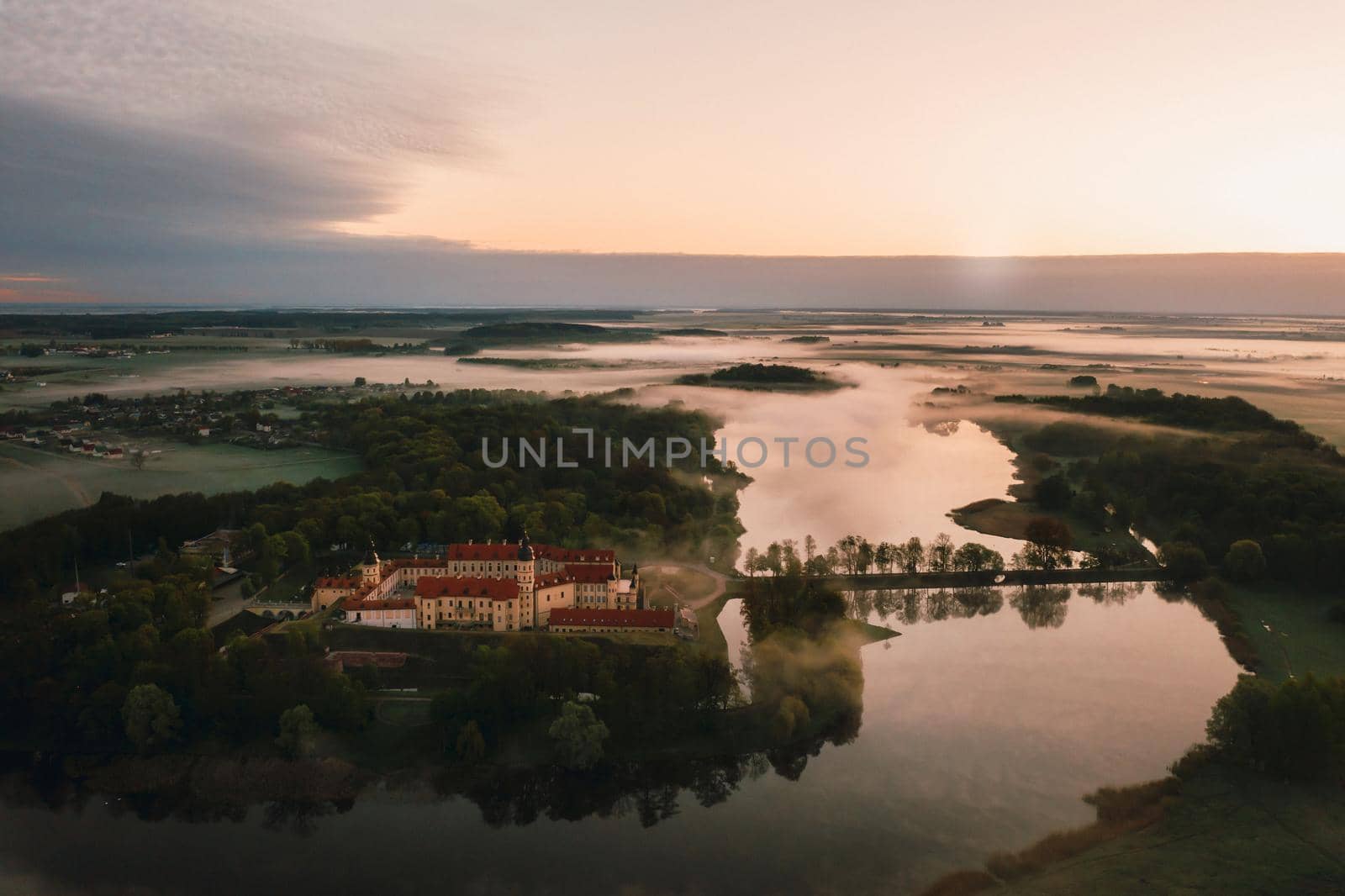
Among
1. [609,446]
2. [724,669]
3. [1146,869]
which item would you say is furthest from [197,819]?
[609,446]

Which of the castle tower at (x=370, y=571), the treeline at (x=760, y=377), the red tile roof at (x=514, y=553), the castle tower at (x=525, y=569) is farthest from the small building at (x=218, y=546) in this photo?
the treeline at (x=760, y=377)

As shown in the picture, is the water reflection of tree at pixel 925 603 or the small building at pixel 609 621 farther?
the water reflection of tree at pixel 925 603

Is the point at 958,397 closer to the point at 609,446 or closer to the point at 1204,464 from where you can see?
the point at 1204,464

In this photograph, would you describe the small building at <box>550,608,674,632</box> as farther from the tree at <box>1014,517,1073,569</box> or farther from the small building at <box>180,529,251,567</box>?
the tree at <box>1014,517,1073,569</box>

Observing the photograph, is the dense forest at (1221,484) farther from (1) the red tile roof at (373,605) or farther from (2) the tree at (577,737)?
(1) the red tile roof at (373,605)

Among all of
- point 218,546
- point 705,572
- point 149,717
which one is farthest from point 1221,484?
point 218,546

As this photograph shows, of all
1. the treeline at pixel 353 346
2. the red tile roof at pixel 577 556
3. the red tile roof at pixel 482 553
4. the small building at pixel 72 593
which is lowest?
the small building at pixel 72 593

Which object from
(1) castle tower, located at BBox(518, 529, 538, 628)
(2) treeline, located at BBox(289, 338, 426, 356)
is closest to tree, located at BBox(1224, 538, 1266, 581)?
(1) castle tower, located at BBox(518, 529, 538, 628)
